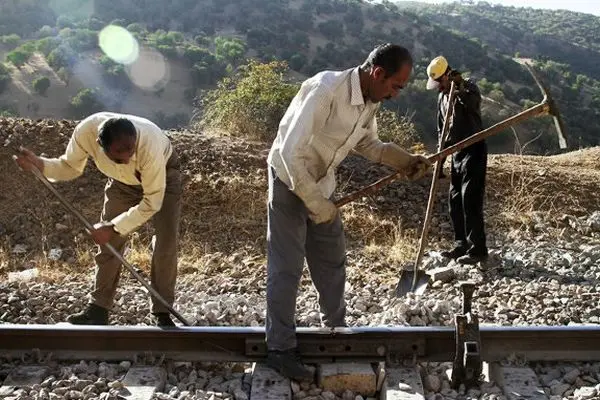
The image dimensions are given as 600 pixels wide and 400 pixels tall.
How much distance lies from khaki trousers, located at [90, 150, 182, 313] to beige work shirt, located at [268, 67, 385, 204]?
104 cm

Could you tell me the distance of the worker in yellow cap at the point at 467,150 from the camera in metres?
5.71

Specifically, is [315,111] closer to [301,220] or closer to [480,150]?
[301,220]

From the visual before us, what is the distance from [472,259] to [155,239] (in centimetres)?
331

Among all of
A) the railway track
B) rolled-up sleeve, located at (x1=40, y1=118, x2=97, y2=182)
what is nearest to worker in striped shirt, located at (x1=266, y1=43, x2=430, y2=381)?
the railway track

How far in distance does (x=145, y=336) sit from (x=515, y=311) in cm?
270

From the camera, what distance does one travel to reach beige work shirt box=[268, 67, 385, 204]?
9.89 feet

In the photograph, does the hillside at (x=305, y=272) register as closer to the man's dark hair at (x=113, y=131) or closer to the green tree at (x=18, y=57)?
the man's dark hair at (x=113, y=131)

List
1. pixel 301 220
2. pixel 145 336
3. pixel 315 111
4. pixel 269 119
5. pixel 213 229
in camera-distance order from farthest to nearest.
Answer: pixel 269 119
pixel 213 229
pixel 145 336
pixel 301 220
pixel 315 111

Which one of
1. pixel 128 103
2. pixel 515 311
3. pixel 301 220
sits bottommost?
pixel 128 103

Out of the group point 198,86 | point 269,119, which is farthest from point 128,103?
point 269,119

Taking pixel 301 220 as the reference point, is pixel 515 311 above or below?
below

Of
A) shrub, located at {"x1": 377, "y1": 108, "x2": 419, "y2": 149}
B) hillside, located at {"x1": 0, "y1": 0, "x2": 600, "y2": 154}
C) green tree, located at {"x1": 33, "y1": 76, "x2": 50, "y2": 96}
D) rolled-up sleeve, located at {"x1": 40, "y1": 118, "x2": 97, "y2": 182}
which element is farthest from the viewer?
green tree, located at {"x1": 33, "y1": 76, "x2": 50, "y2": 96}

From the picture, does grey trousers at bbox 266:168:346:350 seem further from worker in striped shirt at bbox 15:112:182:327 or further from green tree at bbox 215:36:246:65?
green tree at bbox 215:36:246:65

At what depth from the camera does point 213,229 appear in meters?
7.69
